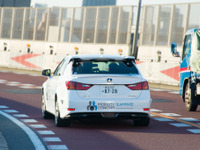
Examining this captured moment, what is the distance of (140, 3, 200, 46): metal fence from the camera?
37562mm

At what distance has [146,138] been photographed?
36.2ft

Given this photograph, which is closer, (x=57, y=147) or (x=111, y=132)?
(x=57, y=147)

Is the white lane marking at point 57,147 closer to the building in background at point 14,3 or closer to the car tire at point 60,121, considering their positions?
the car tire at point 60,121

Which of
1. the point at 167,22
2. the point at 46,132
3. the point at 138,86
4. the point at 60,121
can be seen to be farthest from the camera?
Result: the point at 167,22

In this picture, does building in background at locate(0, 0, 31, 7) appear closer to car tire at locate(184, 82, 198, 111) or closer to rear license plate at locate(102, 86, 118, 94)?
car tire at locate(184, 82, 198, 111)

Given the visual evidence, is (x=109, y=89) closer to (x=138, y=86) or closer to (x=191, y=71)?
(x=138, y=86)

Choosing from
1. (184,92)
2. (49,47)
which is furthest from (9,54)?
(184,92)

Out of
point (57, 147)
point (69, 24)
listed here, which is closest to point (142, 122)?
point (57, 147)

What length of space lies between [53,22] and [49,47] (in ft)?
7.22

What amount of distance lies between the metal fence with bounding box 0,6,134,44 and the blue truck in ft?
83.5

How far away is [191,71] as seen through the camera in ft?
56.3

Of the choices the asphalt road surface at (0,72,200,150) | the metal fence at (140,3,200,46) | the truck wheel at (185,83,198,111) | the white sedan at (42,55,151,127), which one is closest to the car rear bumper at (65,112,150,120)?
the white sedan at (42,55,151,127)

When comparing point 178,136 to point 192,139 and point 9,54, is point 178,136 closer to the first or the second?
point 192,139

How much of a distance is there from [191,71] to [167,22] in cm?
2252
